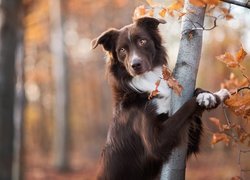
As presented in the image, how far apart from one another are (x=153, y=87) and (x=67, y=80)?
16.0m

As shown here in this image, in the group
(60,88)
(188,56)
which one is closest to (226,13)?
(188,56)

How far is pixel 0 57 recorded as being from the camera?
939cm

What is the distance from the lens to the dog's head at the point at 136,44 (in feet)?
16.3

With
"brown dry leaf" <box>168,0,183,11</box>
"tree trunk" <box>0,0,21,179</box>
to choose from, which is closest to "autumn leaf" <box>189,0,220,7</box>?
"brown dry leaf" <box>168,0,183,11</box>

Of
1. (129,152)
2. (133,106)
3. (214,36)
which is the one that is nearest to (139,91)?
(133,106)

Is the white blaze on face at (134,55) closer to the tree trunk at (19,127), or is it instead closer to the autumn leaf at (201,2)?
the autumn leaf at (201,2)

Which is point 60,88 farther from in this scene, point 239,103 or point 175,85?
point 175,85

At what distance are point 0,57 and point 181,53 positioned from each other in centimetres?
601

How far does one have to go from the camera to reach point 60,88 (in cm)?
2039

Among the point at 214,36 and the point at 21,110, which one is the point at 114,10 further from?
the point at 21,110

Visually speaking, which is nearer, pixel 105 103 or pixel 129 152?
pixel 129 152

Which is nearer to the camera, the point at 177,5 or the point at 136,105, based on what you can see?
the point at 177,5

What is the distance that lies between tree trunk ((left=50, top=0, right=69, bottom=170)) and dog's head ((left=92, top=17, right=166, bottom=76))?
14.7m

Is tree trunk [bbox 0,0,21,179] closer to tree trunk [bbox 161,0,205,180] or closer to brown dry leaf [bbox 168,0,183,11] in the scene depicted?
tree trunk [bbox 161,0,205,180]
